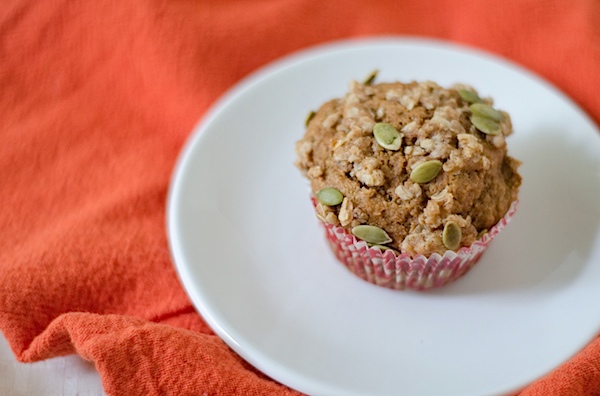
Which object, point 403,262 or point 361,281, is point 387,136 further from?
point 361,281

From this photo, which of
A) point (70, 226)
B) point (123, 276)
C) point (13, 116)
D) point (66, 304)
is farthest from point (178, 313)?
point (13, 116)

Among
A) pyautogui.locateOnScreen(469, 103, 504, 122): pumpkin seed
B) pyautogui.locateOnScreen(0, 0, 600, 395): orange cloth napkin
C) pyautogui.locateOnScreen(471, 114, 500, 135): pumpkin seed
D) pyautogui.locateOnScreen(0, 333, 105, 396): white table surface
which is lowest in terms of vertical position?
pyautogui.locateOnScreen(0, 333, 105, 396): white table surface

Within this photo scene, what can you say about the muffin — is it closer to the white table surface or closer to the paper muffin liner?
the paper muffin liner

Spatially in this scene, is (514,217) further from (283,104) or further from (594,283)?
(283,104)

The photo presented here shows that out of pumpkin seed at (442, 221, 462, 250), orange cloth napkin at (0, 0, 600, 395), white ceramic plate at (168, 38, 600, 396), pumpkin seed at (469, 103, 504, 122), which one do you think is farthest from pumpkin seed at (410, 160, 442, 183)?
orange cloth napkin at (0, 0, 600, 395)

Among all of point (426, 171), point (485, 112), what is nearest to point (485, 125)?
point (485, 112)
